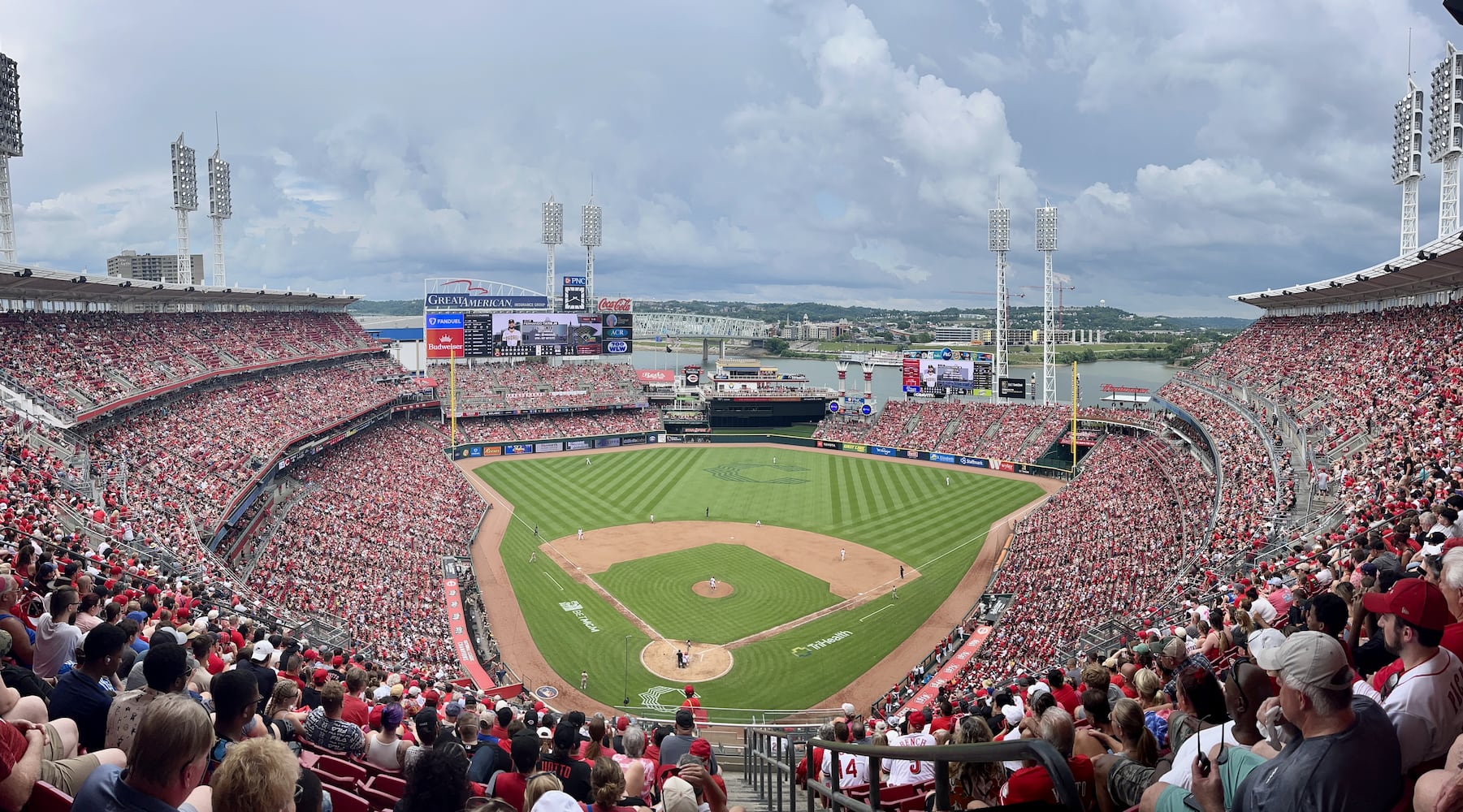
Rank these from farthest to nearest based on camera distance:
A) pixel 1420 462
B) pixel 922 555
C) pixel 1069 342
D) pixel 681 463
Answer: pixel 1069 342 < pixel 681 463 < pixel 922 555 < pixel 1420 462

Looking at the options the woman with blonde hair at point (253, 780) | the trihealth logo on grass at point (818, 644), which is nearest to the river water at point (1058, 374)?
the trihealth logo on grass at point (818, 644)

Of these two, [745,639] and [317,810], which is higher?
[317,810]

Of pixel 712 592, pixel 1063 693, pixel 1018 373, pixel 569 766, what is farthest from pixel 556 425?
pixel 1018 373

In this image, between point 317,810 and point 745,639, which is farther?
point 745,639

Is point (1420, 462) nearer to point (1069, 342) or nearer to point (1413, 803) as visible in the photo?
point (1413, 803)

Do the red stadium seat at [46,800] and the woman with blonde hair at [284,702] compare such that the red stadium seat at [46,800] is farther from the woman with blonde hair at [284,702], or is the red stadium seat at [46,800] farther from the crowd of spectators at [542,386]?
the crowd of spectators at [542,386]

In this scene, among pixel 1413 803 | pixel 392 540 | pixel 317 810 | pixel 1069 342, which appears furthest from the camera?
pixel 1069 342

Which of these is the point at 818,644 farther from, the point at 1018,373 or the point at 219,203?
the point at 1018,373

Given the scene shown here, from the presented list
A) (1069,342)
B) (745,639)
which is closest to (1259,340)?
(745,639)

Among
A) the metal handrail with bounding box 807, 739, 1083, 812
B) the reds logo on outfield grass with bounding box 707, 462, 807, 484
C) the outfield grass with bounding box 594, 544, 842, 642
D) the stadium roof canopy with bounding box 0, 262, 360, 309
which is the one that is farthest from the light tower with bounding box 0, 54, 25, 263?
the metal handrail with bounding box 807, 739, 1083, 812
